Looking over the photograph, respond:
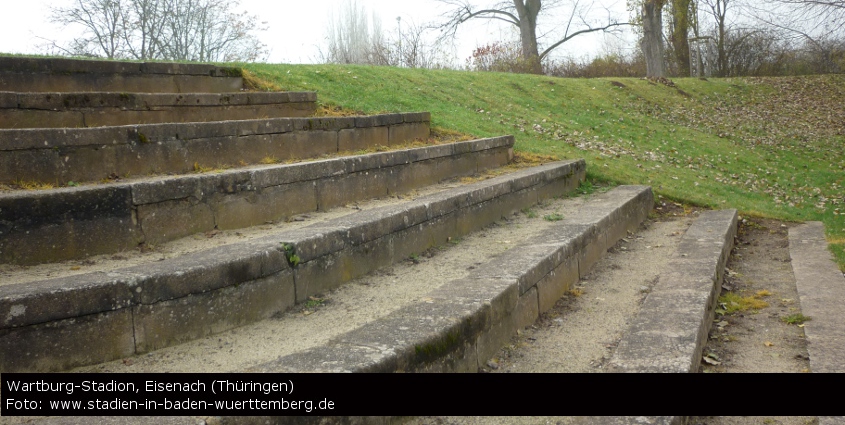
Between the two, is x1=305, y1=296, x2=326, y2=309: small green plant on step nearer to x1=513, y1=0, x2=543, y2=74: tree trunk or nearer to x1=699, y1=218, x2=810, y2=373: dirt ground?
x1=699, y1=218, x2=810, y2=373: dirt ground

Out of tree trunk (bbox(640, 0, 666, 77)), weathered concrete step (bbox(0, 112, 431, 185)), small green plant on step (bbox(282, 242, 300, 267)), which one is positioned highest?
tree trunk (bbox(640, 0, 666, 77))

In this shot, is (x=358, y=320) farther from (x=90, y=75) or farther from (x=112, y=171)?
(x=90, y=75)

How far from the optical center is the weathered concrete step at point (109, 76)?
570 centimetres

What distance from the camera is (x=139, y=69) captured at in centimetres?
657

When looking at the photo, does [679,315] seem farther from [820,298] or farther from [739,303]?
[820,298]

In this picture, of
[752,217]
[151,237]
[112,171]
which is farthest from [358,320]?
[752,217]

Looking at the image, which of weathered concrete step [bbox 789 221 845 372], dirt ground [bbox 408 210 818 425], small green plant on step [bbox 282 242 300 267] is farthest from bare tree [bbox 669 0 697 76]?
small green plant on step [bbox 282 242 300 267]

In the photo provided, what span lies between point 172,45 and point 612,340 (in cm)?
1717

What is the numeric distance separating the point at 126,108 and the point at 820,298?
603cm

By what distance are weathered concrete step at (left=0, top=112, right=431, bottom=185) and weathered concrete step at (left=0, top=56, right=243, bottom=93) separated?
65.7 inches

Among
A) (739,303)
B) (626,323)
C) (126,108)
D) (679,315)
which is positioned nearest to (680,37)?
(739,303)

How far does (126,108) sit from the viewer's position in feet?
18.3

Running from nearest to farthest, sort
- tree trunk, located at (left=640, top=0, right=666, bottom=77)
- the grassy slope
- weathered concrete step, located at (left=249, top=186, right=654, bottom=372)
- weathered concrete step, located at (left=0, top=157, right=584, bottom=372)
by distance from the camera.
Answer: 1. weathered concrete step, located at (left=0, top=157, right=584, bottom=372)
2. weathered concrete step, located at (left=249, top=186, right=654, bottom=372)
3. the grassy slope
4. tree trunk, located at (left=640, top=0, right=666, bottom=77)

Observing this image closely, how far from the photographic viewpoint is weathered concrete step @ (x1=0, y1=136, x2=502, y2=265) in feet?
10.9
